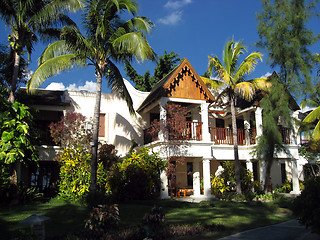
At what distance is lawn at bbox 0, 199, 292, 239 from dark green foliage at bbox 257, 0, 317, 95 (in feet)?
23.1

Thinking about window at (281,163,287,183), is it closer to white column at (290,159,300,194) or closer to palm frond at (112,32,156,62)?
white column at (290,159,300,194)

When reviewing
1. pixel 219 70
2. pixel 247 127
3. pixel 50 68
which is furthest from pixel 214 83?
pixel 50 68

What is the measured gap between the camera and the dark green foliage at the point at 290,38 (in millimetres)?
16453

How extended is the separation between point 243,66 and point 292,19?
3.83 metres

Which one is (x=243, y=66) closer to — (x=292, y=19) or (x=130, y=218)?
(x=292, y=19)

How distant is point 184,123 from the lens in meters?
16.0

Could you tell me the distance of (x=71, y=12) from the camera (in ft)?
45.1

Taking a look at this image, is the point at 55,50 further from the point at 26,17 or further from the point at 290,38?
the point at 290,38

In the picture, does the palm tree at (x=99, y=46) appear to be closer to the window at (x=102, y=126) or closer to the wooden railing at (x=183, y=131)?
the wooden railing at (x=183, y=131)

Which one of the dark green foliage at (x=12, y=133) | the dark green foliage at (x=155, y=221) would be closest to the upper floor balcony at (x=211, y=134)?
the dark green foliage at (x=12, y=133)

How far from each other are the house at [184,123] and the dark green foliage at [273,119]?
5.17 feet

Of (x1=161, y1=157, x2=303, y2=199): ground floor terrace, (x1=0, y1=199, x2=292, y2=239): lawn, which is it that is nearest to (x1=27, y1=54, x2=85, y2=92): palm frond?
(x1=0, y1=199, x2=292, y2=239): lawn

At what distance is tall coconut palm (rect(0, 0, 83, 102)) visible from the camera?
530 inches

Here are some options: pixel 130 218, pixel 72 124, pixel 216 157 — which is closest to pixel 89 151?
pixel 72 124
